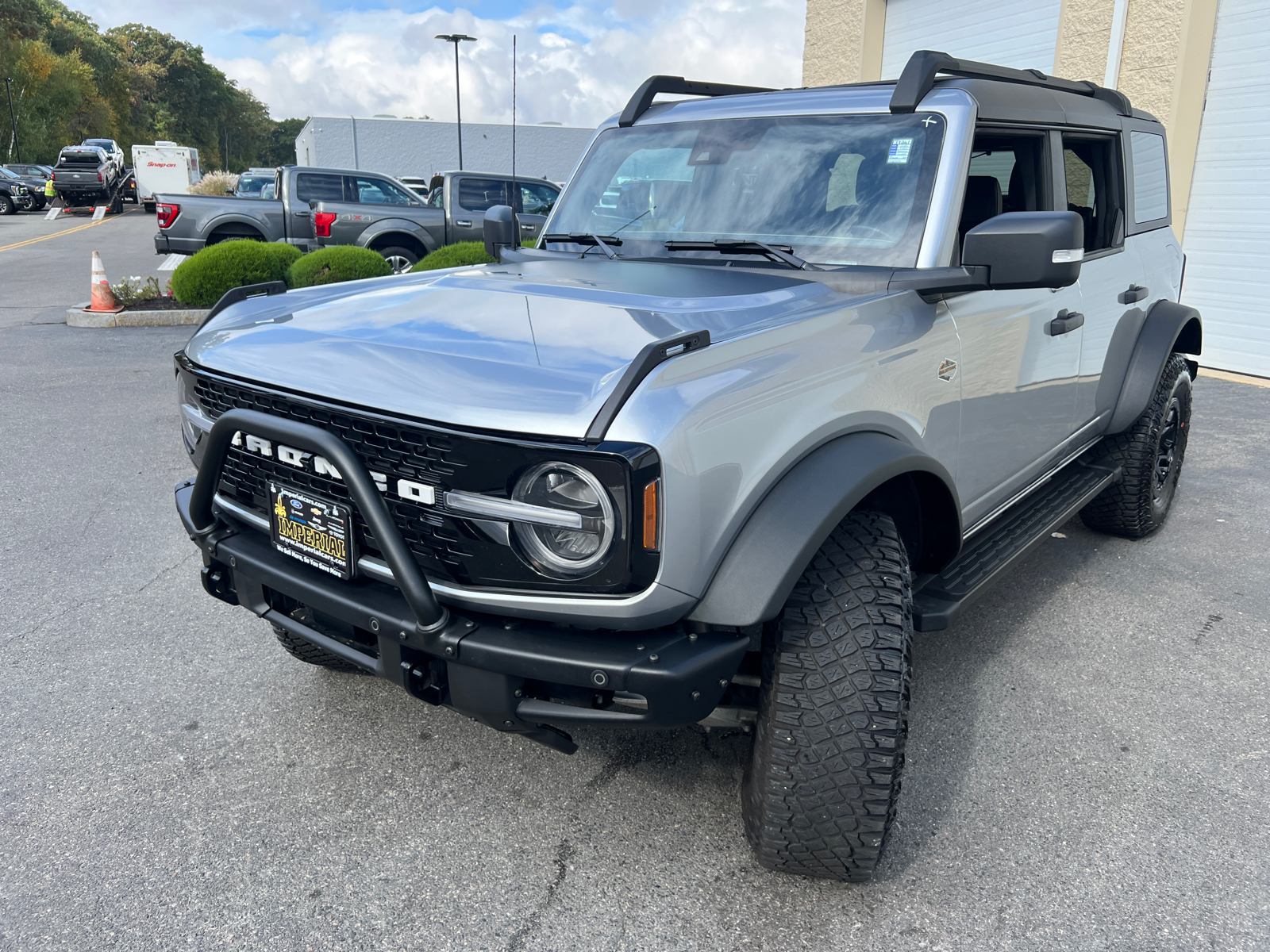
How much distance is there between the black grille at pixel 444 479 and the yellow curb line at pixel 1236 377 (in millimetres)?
9118

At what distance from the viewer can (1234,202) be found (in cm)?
907

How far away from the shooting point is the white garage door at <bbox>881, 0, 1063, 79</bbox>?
A: 10.2 metres

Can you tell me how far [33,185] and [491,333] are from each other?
4103 centimetres

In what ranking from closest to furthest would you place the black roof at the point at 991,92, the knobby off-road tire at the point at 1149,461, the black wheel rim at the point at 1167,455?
the black roof at the point at 991,92 < the knobby off-road tire at the point at 1149,461 < the black wheel rim at the point at 1167,455

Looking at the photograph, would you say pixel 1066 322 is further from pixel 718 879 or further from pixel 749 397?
pixel 718 879

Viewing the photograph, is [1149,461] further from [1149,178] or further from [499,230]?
[499,230]

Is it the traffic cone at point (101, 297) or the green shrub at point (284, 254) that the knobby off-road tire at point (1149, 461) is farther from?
the traffic cone at point (101, 297)

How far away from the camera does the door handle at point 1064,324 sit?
10.6 ft

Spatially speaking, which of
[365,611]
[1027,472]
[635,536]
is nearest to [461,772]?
[365,611]

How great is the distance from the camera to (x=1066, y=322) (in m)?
3.32

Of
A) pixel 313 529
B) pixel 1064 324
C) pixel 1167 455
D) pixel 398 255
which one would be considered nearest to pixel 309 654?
pixel 313 529

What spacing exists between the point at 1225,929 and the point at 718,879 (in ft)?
3.75

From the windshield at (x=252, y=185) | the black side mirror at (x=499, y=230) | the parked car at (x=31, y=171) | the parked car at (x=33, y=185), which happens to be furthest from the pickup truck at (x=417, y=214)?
the parked car at (x=31, y=171)

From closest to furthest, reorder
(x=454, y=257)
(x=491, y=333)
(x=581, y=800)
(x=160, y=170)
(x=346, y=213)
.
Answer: (x=491, y=333) → (x=581, y=800) → (x=454, y=257) → (x=346, y=213) → (x=160, y=170)
